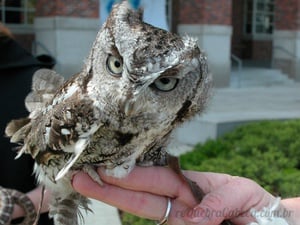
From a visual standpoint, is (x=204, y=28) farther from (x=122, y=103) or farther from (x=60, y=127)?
(x=122, y=103)

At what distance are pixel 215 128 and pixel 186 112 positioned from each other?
5201mm

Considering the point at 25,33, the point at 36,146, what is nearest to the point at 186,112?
the point at 36,146

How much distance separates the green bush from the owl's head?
2.31 metres

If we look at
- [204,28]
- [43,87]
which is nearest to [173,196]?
[43,87]

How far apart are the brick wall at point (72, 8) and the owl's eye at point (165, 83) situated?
33.8 feet

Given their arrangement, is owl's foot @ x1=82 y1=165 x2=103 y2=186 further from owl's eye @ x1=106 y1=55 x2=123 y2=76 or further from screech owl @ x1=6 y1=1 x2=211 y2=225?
owl's eye @ x1=106 y1=55 x2=123 y2=76

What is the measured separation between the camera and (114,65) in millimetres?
1451

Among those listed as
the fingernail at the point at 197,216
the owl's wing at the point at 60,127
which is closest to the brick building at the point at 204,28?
the owl's wing at the point at 60,127

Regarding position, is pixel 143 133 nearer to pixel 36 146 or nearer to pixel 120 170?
pixel 120 170

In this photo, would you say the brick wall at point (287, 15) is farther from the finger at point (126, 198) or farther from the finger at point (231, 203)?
the finger at point (126, 198)

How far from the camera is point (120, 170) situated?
1.67m

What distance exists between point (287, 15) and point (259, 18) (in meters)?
3.42

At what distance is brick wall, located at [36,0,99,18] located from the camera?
1138cm

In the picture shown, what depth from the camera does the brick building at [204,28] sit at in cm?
1138
